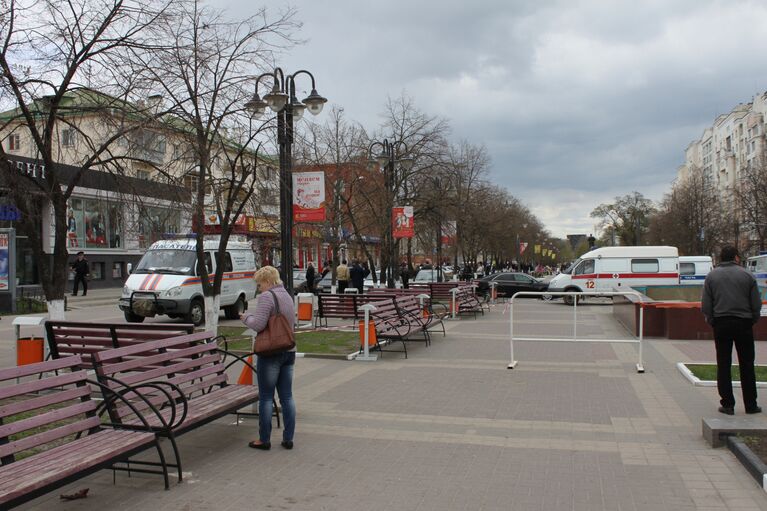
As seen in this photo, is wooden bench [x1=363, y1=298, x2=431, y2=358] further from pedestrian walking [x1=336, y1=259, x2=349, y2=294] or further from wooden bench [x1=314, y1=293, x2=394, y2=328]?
pedestrian walking [x1=336, y1=259, x2=349, y2=294]

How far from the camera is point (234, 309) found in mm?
20906

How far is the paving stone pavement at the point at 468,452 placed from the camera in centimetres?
482

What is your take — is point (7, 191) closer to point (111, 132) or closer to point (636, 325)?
point (111, 132)

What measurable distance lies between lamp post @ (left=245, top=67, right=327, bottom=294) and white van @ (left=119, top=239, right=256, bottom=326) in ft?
14.5

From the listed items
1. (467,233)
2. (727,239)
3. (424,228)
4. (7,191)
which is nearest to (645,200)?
(727,239)

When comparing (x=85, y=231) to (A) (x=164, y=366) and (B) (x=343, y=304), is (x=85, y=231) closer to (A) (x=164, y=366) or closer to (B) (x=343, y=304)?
(B) (x=343, y=304)

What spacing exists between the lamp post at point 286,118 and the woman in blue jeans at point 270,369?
20.8 ft

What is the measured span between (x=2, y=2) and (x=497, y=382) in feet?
27.8

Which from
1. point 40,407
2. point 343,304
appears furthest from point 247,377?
point 343,304

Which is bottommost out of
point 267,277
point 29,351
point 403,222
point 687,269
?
point 29,351

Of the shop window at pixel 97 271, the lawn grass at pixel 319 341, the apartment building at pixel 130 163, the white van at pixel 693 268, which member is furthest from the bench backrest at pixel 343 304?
the shop window at pixel 97 271

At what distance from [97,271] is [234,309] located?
22.3 meters

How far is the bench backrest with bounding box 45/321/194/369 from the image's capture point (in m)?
7.94

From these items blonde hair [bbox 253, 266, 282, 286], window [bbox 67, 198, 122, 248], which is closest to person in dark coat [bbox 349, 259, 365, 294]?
blonde hair [bbox 253, 266, 282, 286]
